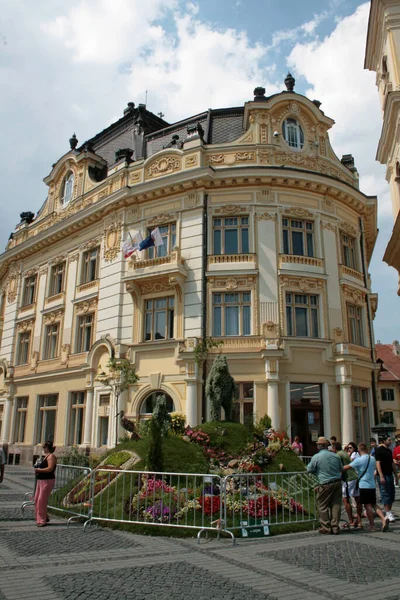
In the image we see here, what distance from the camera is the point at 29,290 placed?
3450cm

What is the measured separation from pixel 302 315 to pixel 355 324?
141 inches

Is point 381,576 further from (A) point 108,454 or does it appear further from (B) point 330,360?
(B) point 330,360

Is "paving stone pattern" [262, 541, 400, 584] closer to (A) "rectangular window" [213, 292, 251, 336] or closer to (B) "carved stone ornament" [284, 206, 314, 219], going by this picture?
(A) "rectangular window" [213, 292, 251, 336]

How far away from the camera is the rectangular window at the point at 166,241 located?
25.4 m

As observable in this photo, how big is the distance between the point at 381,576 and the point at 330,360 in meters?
16.6

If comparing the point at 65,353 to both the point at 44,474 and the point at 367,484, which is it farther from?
the point at 367,484

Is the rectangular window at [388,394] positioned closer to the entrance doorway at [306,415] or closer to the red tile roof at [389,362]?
the red tile roof at [389,362]

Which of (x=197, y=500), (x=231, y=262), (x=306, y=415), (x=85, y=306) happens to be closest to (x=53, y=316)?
(x=85, y=306)

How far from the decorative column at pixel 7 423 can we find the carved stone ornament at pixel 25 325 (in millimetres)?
4616

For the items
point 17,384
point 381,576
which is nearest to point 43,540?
point 381,576

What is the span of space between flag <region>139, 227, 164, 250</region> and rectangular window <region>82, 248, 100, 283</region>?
5.29 meters

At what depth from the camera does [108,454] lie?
12.8 metres

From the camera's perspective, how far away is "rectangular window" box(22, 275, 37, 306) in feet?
112

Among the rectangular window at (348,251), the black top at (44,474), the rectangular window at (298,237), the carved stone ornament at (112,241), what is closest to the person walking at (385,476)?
the black top at (44,474)
